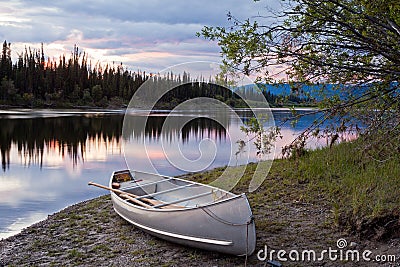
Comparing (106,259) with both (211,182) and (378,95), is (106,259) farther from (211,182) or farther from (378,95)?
(211,182)

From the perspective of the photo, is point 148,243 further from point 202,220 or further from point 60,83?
point 60,83

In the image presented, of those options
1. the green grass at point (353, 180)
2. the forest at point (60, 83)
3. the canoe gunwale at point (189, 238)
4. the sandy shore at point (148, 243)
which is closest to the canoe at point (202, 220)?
the canoe gunwale at point (189, 238)

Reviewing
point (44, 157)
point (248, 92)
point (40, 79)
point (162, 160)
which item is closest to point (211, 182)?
point (248, 92)

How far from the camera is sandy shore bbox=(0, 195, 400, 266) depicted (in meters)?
5.87

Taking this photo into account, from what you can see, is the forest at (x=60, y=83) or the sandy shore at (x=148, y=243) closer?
the sandy shore at (x=148, y=243)

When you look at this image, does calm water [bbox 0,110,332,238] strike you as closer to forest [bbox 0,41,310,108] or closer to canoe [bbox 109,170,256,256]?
canoe [bbox 109,170,256,256]

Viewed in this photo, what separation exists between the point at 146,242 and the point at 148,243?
0.22 feet

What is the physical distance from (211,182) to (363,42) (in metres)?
6.59

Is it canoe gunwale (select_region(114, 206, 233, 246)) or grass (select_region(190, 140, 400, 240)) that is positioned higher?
grass (select_region(190, 140, 400, 240))

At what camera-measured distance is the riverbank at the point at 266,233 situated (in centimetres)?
580

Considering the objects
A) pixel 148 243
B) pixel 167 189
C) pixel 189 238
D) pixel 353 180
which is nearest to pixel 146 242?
pixel 148 243

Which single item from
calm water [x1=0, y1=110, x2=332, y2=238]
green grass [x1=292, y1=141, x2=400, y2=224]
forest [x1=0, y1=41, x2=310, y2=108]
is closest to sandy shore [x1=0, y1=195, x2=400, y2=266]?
green grass [x1=292, y1=141, x2=400, y2=224]

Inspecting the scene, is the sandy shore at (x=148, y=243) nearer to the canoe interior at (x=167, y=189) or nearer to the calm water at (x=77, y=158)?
the canoe interior at (x=167, y=189)

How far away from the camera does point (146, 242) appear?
6.93 metres
